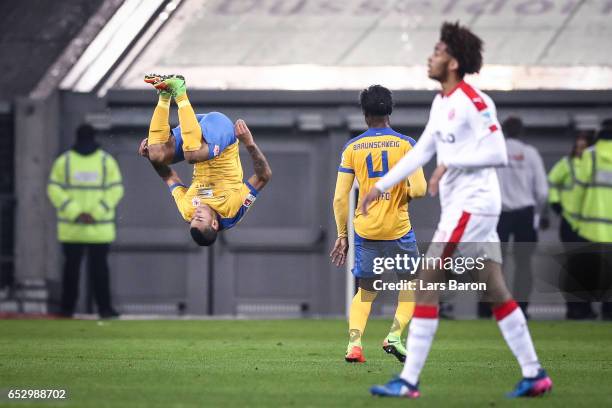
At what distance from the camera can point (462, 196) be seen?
7844 mm

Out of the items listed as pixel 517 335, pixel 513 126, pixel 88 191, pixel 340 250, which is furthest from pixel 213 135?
pixel 513 126

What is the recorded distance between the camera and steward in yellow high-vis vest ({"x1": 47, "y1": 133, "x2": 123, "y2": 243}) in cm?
1705

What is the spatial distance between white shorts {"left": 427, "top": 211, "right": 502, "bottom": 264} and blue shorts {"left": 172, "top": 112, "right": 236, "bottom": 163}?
362 centimetres

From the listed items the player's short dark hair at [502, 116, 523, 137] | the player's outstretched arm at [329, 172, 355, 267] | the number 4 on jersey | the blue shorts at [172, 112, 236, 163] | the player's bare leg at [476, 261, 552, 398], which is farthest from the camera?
the player's short dark hair at [502, 116, 523, 137]

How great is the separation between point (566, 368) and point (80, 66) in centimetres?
944

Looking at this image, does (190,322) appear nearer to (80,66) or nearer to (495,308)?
(80,66)

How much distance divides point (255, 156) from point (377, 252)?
1.35 metres

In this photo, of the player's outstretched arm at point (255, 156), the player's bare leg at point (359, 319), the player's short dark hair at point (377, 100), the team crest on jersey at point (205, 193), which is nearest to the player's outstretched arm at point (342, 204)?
the player's bare leg at point (359, 319)

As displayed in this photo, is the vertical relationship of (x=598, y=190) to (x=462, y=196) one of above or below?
above

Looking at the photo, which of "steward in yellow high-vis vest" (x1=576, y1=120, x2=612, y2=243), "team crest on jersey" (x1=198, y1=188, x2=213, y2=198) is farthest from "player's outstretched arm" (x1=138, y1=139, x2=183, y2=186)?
"steward in yellow high-vis vest" (x1=576, y1=120, x2=612, y2=243)

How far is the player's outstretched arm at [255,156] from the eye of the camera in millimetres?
10742

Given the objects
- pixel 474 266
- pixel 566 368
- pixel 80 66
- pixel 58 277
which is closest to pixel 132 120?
pixel 80 66

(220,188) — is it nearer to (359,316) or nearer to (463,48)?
(359,316)

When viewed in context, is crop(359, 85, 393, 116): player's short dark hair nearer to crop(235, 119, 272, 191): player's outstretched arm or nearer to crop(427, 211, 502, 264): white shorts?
crop(235, 119, 272, 191): player's outstretched arm
